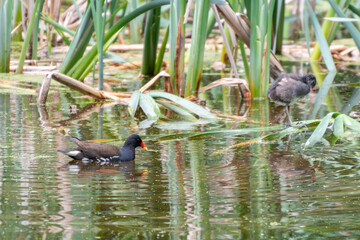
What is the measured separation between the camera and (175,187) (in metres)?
4.70

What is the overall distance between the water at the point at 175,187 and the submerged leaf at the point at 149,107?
0.12 metres

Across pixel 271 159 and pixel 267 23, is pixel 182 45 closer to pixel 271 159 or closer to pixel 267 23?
pixel 267 23

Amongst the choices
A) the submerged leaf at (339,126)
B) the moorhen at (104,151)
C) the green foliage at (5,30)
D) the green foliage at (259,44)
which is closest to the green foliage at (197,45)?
the green foliage at (259,44)

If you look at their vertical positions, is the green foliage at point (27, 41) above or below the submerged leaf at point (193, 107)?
above

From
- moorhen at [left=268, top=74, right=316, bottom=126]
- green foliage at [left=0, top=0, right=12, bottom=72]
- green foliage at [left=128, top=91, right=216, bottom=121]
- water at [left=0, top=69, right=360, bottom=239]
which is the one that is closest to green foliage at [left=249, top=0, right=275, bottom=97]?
moorhen at [left=268, top=74, right=316, bottom=126]

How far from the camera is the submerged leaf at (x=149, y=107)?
722 centimetres

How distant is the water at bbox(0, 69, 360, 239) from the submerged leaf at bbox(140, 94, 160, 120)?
0.41ft

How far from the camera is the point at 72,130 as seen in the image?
688 centimetres

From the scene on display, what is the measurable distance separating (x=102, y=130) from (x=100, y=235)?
339cm

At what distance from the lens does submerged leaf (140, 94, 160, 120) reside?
7.22m

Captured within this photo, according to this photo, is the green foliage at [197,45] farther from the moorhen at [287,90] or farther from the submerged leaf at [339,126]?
the submerged leaf at [339,126]

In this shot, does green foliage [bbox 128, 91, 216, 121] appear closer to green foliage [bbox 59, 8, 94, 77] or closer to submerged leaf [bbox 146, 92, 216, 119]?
submerged leaf [bbox 146, 92, 216, 119]

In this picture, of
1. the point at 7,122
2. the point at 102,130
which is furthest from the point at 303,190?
the point at 7,122

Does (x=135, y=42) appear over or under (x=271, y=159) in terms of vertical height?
over
